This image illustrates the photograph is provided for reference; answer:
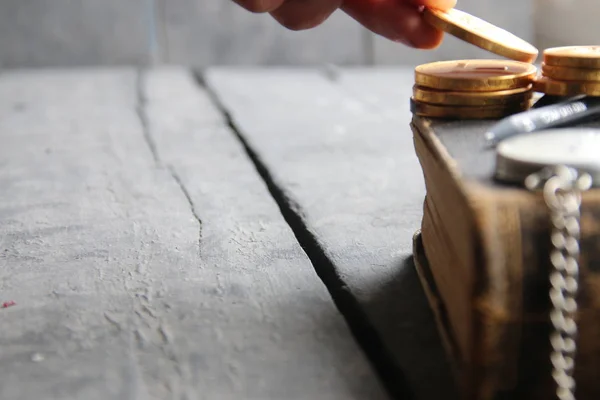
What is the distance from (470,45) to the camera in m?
2.62

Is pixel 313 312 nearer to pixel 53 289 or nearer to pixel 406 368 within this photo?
pixel 406 368

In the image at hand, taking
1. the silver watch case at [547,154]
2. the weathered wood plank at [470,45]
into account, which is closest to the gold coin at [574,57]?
the silver watch case at [547,154]

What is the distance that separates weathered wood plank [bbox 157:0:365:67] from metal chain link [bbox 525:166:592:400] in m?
2.14

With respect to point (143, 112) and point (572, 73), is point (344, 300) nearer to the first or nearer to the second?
point (572, 73)

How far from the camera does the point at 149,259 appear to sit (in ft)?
3.01

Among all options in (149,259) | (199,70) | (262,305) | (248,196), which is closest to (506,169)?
(262,305)

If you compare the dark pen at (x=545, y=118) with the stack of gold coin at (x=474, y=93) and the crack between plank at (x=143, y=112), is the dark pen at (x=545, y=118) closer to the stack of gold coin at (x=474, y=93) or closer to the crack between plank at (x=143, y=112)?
the stack of gold coin at (x=474, y=93)

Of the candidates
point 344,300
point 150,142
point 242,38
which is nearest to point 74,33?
point 242,38

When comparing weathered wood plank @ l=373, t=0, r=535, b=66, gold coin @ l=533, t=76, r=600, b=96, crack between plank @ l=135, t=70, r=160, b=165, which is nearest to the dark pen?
gold coin @ l=533, t=76, r=600, b=96

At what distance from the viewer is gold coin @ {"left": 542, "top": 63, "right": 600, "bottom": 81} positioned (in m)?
0.70

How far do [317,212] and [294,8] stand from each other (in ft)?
0.94

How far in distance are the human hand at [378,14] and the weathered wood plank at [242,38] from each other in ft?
5.16

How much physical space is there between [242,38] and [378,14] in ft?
5.57

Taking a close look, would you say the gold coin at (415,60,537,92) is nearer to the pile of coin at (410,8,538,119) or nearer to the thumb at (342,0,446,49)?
the pile of coin at (410,8,538,119)
